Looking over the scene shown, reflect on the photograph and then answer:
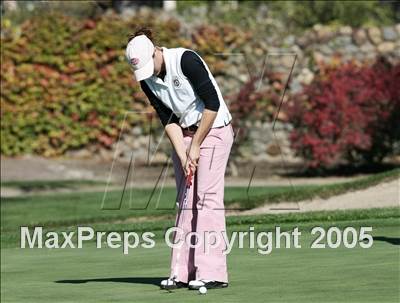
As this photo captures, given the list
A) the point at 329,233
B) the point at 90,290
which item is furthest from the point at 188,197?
the point at 329,233

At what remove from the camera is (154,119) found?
28.6 m

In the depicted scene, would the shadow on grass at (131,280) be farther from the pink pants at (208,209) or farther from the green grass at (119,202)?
the green grass at (119,202)

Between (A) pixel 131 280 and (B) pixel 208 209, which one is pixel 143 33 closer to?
(B) pixel 208 209

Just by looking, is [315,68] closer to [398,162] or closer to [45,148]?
[398,162]

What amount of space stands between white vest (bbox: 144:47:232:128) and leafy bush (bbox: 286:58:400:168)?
1600cm

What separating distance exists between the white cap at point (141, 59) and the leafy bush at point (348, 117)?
16.3m

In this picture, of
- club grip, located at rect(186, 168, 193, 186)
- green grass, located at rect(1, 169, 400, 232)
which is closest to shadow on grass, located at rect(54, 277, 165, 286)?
club grip, located at rect(186, 168, 193, 186)

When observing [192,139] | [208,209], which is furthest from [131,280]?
[192,139]

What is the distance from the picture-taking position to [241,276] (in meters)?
9.56

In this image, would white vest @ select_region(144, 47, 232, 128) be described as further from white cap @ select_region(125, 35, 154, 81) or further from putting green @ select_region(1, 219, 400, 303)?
putting green @ select_region(1, 219, 400, 303)

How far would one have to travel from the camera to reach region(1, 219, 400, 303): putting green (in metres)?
8.38

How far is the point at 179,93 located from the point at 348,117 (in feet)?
53.2

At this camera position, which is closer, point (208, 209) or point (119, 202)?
point (208, 209)

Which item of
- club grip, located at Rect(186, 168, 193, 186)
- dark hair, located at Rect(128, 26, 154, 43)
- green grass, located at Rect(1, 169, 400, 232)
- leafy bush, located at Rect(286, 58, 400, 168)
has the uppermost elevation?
leafy bush, located at Rect(286, 58, 400, 168)
